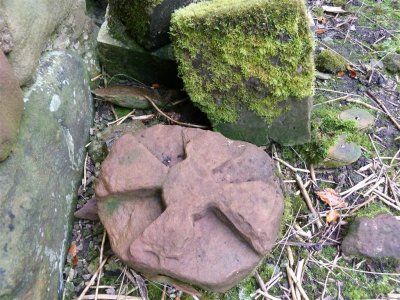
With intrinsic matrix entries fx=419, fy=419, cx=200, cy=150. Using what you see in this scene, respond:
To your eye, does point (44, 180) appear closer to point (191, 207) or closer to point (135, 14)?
point (191, 207)

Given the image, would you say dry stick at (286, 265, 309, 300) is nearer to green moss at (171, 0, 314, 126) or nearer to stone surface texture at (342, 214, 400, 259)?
stone surface texture at (342, 214, 400, 259)

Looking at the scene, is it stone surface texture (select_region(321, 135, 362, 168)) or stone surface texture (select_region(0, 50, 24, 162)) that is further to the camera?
stone surface texture (select_region(321, 135, 362, 168))

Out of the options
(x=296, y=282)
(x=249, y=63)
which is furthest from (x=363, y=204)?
(x=249, y=63)

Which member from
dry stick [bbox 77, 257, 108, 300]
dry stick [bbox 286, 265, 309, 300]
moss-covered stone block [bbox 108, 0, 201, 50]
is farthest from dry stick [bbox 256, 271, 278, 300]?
moss-covered stone block [bbox 108, 0, 201, 50]

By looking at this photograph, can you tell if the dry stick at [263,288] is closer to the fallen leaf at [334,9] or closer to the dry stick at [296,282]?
the dry stick at [296,282]

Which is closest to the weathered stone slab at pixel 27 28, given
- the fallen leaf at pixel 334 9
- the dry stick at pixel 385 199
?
the dry stick at pixel 385 199

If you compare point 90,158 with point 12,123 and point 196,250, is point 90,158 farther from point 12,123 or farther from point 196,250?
point 196,250
